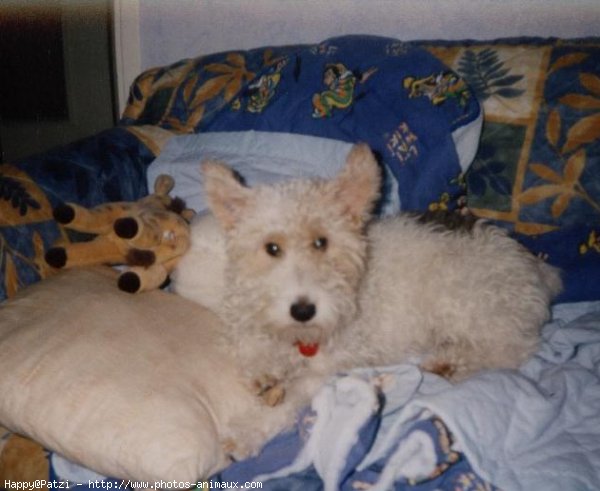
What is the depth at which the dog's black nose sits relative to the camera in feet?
7.00

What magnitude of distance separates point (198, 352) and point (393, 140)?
1.90m

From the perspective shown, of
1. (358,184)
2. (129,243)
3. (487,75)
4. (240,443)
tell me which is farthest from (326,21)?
(240,443)

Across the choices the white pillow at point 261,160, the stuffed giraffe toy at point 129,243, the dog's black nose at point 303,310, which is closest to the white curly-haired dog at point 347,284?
the dog's black nose at point 303,310

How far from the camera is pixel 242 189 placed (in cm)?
241

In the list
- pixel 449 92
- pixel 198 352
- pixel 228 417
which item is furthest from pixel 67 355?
pixel 449 92

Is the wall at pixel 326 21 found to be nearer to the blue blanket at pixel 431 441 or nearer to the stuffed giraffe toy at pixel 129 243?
the stuffed giraffe toy at pixel 129 243

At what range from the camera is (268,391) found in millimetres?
2318

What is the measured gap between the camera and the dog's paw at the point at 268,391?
7.55ft

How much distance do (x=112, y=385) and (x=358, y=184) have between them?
4.48 feet

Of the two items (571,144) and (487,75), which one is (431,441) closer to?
(571,144)

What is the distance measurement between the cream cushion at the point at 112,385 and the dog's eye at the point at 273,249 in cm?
53

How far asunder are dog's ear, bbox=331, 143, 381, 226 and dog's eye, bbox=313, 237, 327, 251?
0.20 meters

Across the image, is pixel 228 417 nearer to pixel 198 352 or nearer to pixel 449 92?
pixel 198 352

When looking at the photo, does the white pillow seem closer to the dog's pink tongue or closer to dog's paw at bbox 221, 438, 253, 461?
the dog's pink tongue
